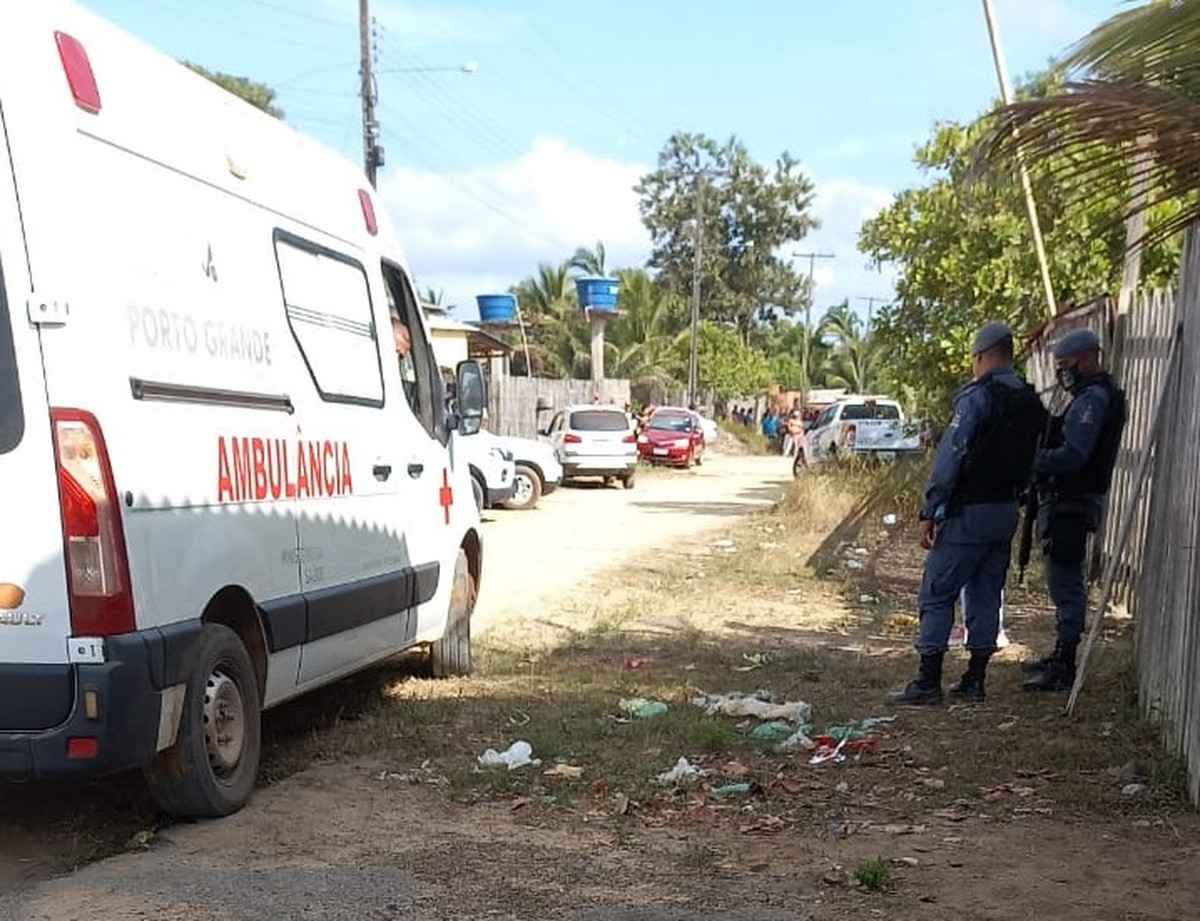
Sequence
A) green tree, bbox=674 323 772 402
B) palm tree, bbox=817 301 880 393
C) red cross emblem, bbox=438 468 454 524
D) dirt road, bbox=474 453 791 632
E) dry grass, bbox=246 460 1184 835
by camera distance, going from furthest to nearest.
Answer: palm tree, bbox=817 301 880 393 < green tree, bbox=674 323 772 402 < dirt road, bbox=474 453 791 632 < red cross emblem, bbox=438 468 454 524 < dry grass, bbox=246 460 1184 835

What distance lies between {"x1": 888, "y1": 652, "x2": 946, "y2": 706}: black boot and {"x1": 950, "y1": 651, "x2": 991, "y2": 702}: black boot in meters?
0.14

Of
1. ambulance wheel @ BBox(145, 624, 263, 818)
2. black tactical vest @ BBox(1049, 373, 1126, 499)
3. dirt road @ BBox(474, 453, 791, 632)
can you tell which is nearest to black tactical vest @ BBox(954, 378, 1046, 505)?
black tactical vest @ BBox(1049, 373, 1126, 499)

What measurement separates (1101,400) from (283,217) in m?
3.88

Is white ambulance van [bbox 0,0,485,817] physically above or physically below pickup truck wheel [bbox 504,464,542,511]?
above

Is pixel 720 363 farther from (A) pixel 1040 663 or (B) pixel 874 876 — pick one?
(B) pixel 874 876

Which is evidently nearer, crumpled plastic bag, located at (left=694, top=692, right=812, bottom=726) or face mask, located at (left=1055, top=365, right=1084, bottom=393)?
crumpled plastic bag, located at (left=694, top=692, right=812, bottom=726)

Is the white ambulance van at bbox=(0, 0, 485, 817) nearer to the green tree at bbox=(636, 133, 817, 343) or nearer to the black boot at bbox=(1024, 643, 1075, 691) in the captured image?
the black boot at bbox=(1024, 643, 1075, 691)

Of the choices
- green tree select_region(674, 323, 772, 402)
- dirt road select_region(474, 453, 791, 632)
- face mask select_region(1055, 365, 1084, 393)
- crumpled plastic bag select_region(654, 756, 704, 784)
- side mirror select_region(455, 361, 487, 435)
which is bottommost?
crumpled plastic bag select_region(654, 756, 704, 784)

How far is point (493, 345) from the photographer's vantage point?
2942 cm

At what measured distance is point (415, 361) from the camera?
6.88 m

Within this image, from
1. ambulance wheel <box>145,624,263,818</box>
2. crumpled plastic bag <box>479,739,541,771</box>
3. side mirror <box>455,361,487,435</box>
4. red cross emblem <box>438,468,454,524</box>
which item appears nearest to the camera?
Result: ambulance wheel <box>145,624,263,818</box>

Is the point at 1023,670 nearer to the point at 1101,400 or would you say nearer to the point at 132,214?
the point at 1101,400

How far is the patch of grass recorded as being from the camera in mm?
4000

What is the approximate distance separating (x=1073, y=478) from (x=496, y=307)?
Result: 28.8m
